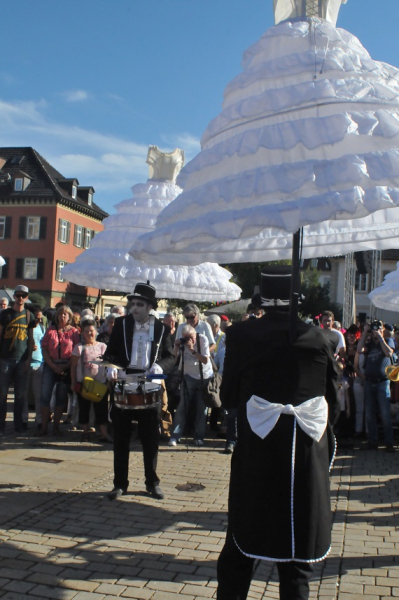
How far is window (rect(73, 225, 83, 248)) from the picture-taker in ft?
191

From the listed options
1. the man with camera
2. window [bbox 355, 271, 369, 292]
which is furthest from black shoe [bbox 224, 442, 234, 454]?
window [bbox 355, 271, 369, 292]

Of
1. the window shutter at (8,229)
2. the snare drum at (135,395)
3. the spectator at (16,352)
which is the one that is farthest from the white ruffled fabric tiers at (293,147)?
the window shutter at (8,229)

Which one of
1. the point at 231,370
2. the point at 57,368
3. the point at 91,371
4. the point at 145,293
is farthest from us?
the point at 57,368

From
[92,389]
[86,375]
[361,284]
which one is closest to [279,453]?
[92,389]

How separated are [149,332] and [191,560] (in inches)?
100

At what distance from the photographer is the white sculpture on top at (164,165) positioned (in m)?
11.6

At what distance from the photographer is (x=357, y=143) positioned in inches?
174

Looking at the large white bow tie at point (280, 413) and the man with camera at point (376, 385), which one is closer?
the large white bow tie at point (280, 413)

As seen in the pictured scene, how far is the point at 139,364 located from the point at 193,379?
325 centimetres

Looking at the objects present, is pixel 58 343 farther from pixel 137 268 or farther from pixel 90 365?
pixel 137 268

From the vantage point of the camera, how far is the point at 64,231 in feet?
185

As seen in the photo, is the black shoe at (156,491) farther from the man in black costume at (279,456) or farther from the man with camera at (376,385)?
the man with camera at (376,385)

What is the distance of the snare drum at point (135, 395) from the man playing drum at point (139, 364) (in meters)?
0.06

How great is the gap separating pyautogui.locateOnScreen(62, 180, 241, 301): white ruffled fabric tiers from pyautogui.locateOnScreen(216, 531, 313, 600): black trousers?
278 inches
